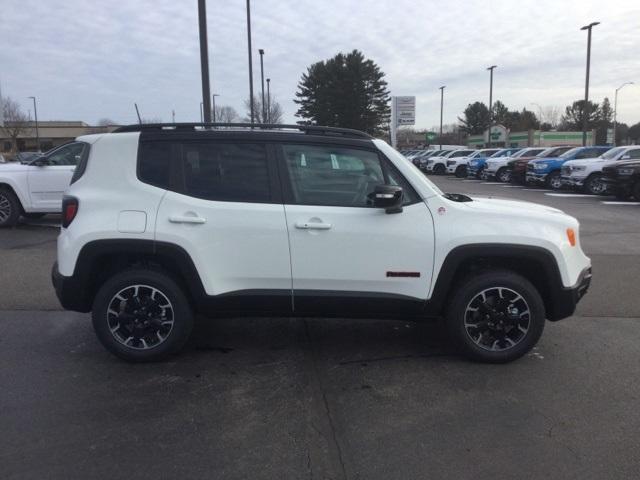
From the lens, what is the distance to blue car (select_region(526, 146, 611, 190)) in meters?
21.2

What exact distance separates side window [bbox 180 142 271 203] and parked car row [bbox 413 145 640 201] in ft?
49.3

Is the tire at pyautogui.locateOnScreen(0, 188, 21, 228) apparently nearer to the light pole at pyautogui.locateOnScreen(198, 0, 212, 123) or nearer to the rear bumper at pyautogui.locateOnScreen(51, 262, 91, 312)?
the light pole at pyautogui.locateOnScreen(198, 0, 212, 123)

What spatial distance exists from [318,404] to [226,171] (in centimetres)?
187

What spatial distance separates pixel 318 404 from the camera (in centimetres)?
378

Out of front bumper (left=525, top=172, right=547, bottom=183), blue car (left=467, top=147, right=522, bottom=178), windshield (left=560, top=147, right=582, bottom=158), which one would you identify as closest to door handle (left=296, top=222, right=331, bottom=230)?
front bumper (left=525, top=172, right=547, bottom=183)

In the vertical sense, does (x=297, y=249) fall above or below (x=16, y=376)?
above

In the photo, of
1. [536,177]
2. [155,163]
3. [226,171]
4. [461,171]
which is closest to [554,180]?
[536,177]

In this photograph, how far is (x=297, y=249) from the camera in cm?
426

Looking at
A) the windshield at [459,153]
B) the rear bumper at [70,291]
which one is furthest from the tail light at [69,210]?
the windshield at [459,153]

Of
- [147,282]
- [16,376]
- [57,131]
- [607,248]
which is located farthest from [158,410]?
[57,131]

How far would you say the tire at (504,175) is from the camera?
86.4ft

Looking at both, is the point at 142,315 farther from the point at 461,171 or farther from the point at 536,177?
the point at 461,171

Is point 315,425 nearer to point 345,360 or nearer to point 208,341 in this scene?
point 345,360

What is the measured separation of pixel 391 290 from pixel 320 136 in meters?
1.31
